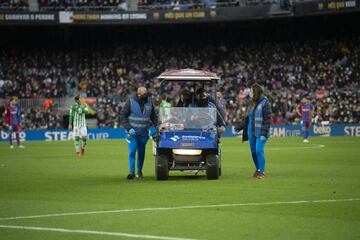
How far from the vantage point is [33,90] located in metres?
54.1

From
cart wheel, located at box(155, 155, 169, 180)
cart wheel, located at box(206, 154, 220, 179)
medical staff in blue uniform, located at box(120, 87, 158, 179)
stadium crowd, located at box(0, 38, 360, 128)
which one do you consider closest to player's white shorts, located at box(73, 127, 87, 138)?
medical staff in blue uniform, located at box(120, 87, 158, 179)

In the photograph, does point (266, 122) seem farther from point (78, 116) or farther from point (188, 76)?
point (78, 116)

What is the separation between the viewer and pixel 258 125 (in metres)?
19.5

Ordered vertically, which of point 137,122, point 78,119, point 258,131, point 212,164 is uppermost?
point 137,122

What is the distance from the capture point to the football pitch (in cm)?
1142

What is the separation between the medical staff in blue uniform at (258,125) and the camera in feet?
63.8

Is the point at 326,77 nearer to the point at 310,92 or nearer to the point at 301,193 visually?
the point at 310,92

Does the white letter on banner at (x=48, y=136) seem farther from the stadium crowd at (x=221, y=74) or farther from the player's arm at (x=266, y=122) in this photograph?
the player's arm at (x=266, y=122)

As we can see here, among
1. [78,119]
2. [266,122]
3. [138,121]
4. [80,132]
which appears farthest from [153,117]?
[80,132]

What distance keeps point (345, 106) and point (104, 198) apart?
119 feet

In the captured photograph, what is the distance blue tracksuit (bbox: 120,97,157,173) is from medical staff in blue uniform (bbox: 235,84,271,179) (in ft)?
7.46

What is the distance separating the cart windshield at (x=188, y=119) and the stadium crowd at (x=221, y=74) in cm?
3112

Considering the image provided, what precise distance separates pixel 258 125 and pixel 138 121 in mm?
2787

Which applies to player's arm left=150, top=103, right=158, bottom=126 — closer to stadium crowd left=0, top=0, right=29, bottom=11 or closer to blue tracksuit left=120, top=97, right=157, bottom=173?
blue tracksuit left=120, top=97, right=157, bottom=173
